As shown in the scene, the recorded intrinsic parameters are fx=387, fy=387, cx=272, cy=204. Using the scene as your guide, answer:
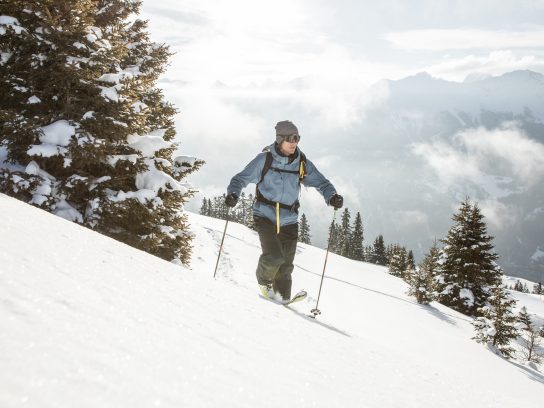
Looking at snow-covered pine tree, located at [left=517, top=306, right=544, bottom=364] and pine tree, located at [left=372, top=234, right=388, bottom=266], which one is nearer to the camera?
snow-covered pine tree, located at [left=517, top=306, right=544, bottom=364]

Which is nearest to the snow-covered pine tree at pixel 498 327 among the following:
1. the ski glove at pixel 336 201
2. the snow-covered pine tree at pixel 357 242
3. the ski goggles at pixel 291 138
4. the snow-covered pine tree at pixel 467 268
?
the snow-covered pine tree at pixel 467 268

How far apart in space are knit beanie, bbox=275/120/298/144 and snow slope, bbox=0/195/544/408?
8.01ft

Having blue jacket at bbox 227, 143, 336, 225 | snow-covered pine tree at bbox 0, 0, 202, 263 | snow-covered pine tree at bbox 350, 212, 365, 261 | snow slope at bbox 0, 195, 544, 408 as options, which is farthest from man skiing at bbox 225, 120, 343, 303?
snow-covered pine tree at bbox 350, 212, 365, 261

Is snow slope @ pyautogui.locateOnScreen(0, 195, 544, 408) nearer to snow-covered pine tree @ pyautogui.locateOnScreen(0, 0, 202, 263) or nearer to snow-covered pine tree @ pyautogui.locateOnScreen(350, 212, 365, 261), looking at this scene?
snow-covered pine tree @ pyautogui.locateOnScreen(0, 0, 202, 263)

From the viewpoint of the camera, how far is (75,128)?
7289 mm

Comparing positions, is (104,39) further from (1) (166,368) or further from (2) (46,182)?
(1) (166,368)

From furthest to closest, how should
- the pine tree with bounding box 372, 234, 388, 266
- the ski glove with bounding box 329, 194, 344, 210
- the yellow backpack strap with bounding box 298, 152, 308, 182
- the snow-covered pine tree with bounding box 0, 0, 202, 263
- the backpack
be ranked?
1. the pine tree with bounding box 372, 234, 388, 266
2. the snow-covered pine tree with bounding box 0, 0, 202, 263
3. the ski glove with bounding box 329, 194, 344, 210
4. the yellow backpack strap with bounding box 298, 152, 308, 182
5. the backpack

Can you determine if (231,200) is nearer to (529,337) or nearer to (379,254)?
(529,337)

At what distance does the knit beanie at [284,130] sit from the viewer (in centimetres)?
561

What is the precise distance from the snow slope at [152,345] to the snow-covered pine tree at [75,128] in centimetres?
366

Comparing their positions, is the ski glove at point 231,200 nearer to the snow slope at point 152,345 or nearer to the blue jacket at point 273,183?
the blue jacket at point 273,183

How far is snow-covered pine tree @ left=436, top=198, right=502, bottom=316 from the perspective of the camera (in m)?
27.1

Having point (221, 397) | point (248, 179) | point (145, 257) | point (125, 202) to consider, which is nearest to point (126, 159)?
point (125, 202)

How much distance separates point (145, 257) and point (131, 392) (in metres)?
2.87
